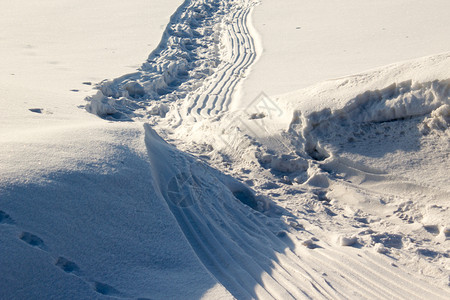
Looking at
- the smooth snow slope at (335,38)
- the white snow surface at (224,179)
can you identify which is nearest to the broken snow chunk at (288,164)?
the white snow surface at (224,179)

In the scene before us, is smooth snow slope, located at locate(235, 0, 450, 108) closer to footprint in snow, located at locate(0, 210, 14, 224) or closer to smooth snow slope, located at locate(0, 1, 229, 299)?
smooth snow slope, located at locate(0, 1, 229, 299)

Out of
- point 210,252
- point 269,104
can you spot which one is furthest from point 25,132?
point 269,104

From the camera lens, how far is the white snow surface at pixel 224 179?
2670mm

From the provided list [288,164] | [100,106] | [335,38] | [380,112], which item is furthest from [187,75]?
[380,112]

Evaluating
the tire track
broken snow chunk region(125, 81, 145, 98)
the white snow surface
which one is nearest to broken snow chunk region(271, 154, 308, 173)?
the white snow surface

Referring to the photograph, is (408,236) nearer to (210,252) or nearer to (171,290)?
(210,252)

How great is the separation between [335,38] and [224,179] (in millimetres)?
5319

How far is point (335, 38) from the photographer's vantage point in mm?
8453

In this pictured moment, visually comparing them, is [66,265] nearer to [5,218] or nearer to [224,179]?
[5,218]

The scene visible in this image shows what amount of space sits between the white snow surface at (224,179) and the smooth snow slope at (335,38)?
77mm

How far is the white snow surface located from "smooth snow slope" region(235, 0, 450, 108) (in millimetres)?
77

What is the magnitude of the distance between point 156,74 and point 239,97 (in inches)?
56.2

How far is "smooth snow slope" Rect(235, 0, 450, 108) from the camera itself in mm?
6816

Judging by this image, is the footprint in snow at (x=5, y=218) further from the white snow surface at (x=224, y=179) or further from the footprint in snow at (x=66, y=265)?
the footprint in snow at (x=66, y=265)
